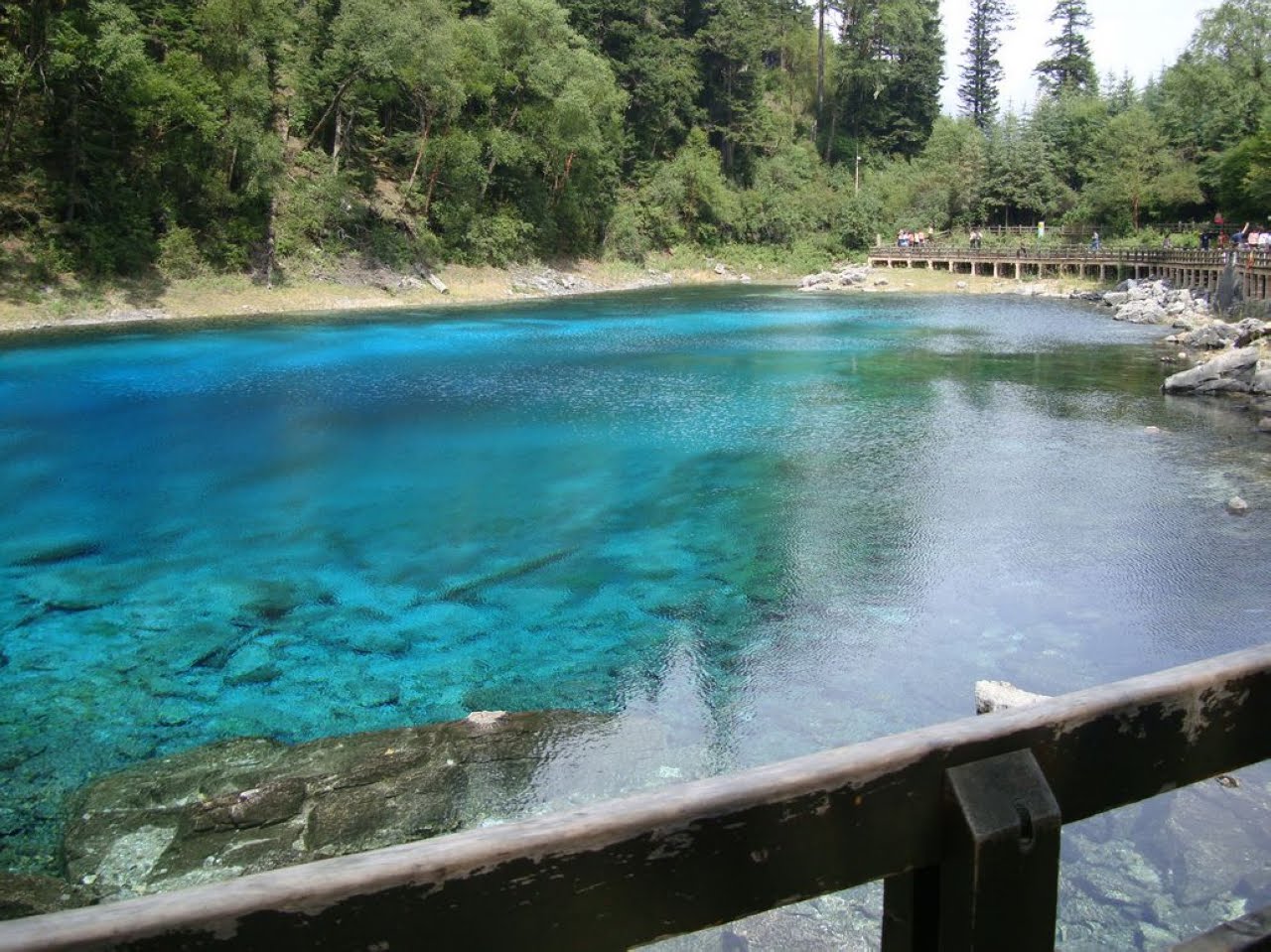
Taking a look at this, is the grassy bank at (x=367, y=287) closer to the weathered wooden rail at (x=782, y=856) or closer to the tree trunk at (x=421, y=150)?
the tree trunk at (x=421, y=150)

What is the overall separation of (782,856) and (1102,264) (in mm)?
57343

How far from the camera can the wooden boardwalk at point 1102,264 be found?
3475 cm

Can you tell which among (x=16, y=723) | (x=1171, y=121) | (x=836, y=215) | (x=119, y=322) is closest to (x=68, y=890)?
(x=16, y=723)

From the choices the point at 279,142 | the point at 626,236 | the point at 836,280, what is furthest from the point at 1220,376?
the point at 626,236

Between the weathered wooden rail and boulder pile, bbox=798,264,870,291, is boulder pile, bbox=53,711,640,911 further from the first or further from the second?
boulder pile, bbox=798,264,870,291

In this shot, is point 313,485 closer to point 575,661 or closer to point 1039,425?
point 575,661

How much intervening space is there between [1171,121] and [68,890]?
67.2 meters

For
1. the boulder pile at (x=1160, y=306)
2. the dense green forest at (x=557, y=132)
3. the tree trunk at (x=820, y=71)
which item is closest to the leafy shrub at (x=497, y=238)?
the dense green forest at (x=557, y=132)

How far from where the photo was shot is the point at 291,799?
680cm

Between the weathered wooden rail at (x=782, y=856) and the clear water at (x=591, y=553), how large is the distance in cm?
539

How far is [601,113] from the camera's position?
55.3 metres

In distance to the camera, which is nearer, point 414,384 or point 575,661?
point 575,661

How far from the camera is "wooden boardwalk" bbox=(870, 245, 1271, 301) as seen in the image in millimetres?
34750

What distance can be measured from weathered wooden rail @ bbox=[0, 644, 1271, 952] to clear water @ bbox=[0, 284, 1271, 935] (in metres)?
5.39
